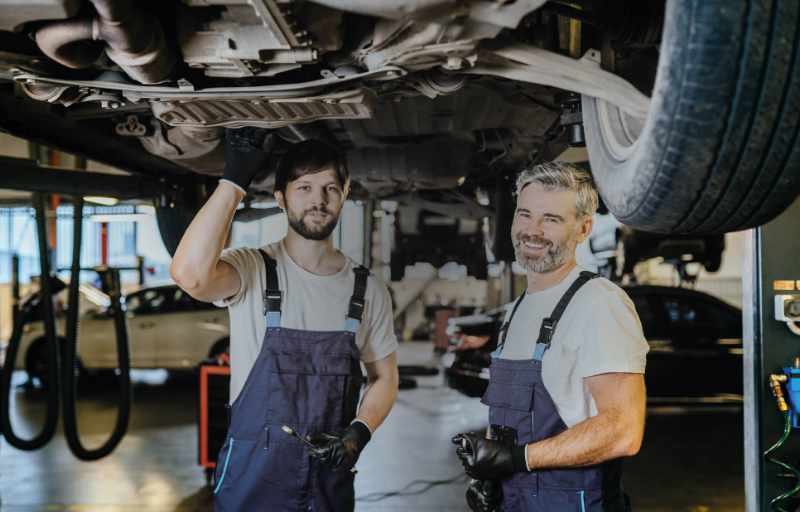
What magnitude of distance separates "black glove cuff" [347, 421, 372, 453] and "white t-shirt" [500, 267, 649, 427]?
1.70 ft

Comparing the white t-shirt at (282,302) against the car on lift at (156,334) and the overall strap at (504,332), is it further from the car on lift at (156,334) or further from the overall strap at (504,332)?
the car on lift at (156,334)

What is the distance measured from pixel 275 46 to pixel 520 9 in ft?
1.71

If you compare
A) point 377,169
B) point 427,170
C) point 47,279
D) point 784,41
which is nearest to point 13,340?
point 47,279

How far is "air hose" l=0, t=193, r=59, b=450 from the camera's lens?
3055mm

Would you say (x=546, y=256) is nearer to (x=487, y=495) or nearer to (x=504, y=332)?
(x=504, y=332)

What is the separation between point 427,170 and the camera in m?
3.10

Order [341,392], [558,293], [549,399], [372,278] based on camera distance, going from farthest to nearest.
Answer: [372,278] < [341,392] < [558,293] < [549,399]

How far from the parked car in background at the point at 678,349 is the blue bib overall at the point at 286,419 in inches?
128

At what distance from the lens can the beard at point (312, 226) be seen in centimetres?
185

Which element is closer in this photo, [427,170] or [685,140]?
[685,140]

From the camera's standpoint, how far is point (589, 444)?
1.42 metres

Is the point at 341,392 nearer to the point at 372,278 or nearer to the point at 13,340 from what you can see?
the point at 372,278

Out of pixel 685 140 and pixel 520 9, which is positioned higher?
pixel 520 9

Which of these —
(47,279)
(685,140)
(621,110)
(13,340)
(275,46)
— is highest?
(275,46)
